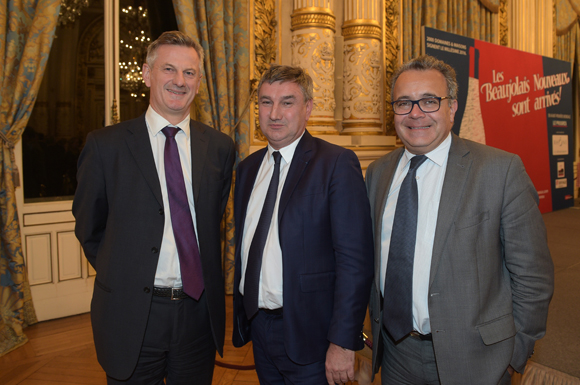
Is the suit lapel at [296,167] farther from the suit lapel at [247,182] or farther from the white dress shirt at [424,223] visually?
the white dress shirt at [424,223]

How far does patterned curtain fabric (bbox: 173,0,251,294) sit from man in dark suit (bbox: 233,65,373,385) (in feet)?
7.90

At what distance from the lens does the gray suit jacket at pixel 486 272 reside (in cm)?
127

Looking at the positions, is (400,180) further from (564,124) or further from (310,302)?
(564,124)

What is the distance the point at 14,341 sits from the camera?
298cm

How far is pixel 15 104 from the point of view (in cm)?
313

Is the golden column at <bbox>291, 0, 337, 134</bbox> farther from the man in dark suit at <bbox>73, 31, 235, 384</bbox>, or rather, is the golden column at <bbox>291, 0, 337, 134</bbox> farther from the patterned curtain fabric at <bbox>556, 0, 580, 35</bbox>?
the patterned curtain fabric at <bbox>556, 0, 580, 35</bbox>

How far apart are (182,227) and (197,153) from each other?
305 mm

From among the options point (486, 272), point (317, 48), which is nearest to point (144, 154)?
point (486, 272)

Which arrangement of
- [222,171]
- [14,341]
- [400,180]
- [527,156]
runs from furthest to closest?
[527,156] < [14,341] < [222,171] < [400,180]

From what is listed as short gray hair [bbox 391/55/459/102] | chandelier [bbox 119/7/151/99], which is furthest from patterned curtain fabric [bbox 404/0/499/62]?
short gray hair [bbox 391/55/459/102]

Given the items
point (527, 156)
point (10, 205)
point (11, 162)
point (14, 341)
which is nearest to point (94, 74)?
point (11, 162)

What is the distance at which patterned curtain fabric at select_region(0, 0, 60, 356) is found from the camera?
3045 millimetres

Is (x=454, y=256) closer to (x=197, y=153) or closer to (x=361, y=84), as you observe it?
(x=197, y=153)

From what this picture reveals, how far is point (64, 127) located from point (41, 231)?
35.3 inches
